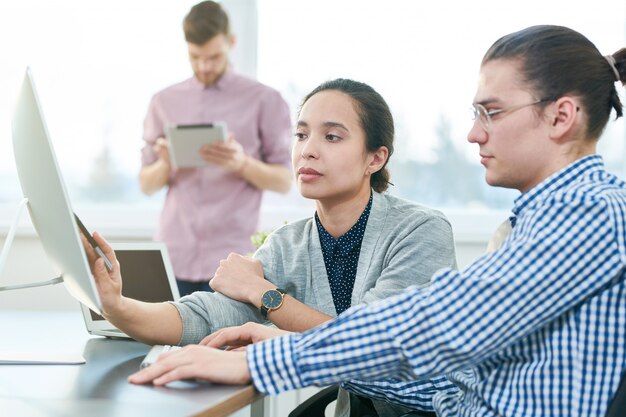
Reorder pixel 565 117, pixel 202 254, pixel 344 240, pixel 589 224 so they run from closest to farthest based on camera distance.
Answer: pixel 589 224 < pixel 565 117 < pixel 344 240 < pixel 202 254

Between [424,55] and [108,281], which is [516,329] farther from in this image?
[424,55]

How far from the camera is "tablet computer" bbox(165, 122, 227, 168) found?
332cm

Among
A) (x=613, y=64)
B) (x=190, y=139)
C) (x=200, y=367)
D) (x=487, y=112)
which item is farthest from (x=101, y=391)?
(x=190, y=139)

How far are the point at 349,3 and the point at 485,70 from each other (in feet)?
9.60

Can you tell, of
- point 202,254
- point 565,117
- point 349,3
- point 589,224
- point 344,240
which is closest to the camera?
point 589,224

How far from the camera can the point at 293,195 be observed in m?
4.32

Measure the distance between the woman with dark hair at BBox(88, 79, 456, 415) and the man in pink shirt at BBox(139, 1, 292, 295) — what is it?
4.71 ft

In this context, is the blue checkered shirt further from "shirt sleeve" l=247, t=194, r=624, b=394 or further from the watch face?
the watch face

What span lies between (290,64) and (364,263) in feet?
8.33

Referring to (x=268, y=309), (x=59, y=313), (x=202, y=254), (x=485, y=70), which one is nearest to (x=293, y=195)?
(x=202, y=254)

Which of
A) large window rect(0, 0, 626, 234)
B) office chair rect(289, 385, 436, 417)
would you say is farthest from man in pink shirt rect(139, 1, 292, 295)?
office chair rect(289, 385, 436, 417)

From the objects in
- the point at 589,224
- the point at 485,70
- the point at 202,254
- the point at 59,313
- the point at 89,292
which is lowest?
the point at 202,254

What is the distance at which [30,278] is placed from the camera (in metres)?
4.23

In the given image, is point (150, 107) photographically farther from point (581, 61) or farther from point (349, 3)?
point (581, 61)
